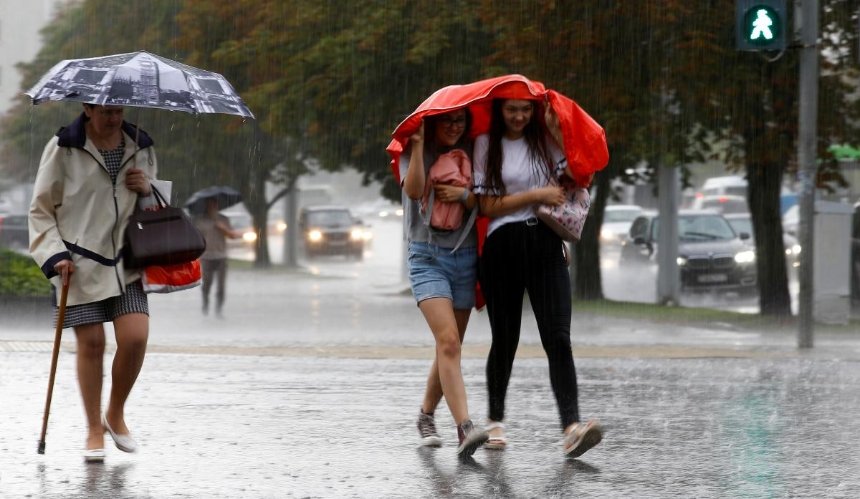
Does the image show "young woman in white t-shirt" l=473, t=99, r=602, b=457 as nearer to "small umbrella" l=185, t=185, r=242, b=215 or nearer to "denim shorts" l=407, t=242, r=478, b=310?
"denim shorts" l=407, t=242, r=478, b=310

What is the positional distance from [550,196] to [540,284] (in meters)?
0.42

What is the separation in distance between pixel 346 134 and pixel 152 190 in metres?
19.2

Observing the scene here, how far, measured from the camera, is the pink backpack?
7.49 m

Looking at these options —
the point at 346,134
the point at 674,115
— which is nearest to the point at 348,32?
the point at 346,134

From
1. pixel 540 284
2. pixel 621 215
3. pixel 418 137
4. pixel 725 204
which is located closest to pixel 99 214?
pixel 418 137

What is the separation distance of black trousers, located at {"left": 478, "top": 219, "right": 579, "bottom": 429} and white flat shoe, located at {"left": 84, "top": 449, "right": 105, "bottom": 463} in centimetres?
193

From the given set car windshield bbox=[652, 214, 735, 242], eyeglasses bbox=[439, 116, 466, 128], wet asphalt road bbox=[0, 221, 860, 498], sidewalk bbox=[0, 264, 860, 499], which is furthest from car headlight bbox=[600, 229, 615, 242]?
eyeglasses bbox=[439, 116, 466, 128]

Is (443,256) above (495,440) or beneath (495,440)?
above

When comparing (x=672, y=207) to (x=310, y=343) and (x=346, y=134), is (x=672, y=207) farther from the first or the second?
(x=310, y=343)

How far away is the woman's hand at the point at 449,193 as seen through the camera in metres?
7.42

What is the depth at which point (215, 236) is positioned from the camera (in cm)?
2109

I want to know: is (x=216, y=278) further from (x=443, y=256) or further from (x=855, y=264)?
(x=443, y=256)

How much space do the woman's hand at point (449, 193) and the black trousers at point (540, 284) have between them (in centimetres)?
26

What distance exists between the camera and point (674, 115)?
2108cm
